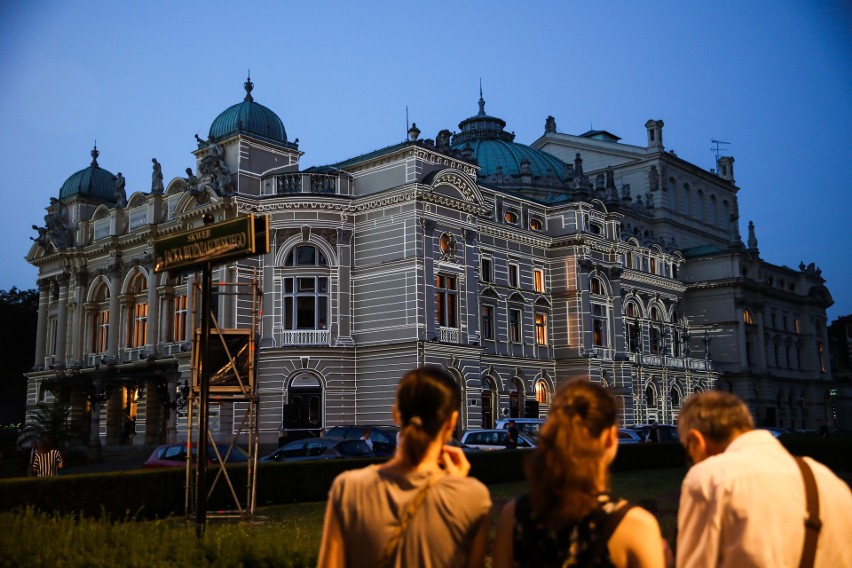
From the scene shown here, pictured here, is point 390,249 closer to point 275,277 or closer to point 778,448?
point 275,277

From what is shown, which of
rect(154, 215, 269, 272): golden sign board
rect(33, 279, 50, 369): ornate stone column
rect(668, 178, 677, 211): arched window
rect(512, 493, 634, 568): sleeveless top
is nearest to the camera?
rect(512, 493, 634, 568): sleeveless top

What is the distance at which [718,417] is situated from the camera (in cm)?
529

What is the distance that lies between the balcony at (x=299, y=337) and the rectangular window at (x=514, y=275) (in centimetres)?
1402

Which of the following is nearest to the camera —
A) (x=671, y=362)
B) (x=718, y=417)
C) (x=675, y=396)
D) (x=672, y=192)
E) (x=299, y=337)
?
(x=718, y=417)

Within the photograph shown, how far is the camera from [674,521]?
15844 mm

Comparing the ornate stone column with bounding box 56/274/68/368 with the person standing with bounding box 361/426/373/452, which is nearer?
the person standing with bounding box 361/426/373/452

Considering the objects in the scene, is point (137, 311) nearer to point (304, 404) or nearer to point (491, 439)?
point (304, 404)

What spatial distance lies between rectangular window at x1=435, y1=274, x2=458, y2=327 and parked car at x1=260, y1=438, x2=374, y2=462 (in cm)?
1679

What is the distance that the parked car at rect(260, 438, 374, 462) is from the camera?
2766 centimetres

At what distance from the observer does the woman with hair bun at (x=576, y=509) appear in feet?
13.8

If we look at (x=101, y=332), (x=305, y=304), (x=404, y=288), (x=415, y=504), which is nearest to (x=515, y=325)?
(x=404, y=288)

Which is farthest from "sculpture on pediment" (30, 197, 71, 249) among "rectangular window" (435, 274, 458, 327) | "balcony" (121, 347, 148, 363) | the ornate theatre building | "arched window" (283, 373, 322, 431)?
"rectangular window" (435, 274, 458, 327)

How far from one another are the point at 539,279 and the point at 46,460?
3887cm

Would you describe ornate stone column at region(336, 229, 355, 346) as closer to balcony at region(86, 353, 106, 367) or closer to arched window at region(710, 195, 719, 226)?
balcony at region(86, 353, 106, 367)
